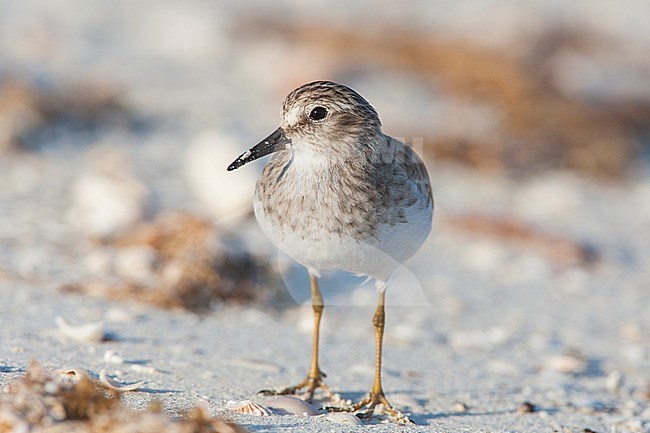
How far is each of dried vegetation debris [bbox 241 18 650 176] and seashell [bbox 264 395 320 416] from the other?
5.81 metres

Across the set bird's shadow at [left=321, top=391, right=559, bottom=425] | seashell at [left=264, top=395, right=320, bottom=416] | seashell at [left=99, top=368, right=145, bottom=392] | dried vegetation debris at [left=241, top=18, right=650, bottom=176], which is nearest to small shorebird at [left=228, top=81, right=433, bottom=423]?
bird's shadow at [left=321, top=391, right=559, bottom=425]

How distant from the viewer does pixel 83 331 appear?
455 centimetres

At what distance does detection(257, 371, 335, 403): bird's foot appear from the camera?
436 centimetres

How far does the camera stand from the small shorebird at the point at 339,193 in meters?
4.02

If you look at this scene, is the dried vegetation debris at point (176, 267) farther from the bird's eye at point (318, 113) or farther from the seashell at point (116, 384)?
the bird's eye at point (318, 113)

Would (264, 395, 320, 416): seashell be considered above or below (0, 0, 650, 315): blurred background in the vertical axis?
below

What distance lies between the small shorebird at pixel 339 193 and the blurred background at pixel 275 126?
59.5 inches

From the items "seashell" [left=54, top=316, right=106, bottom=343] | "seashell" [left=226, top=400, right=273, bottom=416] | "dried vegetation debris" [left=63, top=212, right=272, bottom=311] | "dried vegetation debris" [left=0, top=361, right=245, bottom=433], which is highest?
"dried vegetation debris" [left=63, top=212, right=272, bottom=311]

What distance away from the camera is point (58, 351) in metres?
4.32

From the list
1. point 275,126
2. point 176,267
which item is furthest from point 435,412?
point 275,126

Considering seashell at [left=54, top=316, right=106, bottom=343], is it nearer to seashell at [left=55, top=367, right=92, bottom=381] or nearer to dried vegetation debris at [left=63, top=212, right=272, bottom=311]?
seashell at [left=55, top=367, right=92, bottom=381]

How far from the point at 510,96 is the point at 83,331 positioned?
7529 millimetres

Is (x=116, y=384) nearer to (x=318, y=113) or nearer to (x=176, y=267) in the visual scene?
(x=318, y=113)

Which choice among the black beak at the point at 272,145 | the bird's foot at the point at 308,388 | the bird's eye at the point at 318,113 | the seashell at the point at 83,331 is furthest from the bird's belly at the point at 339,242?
the seashell at the point at 83,331
